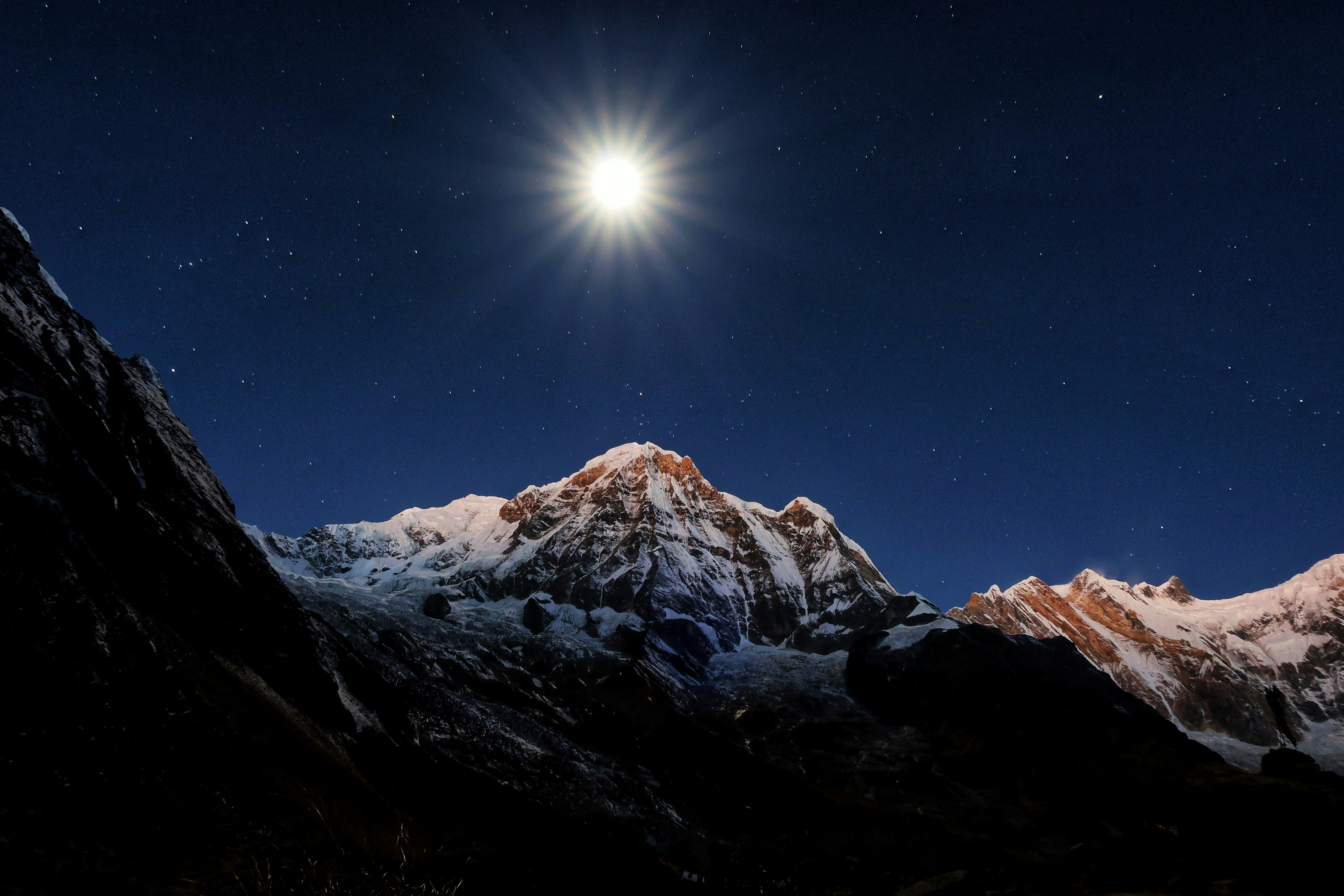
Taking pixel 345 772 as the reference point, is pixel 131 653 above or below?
above

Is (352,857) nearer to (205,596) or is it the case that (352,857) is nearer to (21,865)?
(21,865)

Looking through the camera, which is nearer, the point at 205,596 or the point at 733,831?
the point at 205,596

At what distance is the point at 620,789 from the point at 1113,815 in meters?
78.1

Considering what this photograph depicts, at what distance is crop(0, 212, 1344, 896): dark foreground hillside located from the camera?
24391 millimetres

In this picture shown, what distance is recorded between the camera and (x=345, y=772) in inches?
1572

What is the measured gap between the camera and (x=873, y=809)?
83.6 meters

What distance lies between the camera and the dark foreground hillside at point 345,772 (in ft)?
80.0

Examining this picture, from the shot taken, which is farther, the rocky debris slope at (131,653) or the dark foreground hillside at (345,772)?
the dark foreground hillside at (345,772)

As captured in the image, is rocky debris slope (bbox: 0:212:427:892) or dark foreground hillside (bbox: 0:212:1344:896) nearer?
rocky debris slope (bbox: 0:212:427:892)

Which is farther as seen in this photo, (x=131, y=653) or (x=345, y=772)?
(x=345, y=772)

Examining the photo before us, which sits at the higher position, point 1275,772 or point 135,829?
point 135,829

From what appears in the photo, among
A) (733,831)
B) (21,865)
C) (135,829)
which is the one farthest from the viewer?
(733,831)

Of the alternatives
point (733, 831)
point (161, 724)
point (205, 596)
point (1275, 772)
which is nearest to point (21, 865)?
point (161, 724)

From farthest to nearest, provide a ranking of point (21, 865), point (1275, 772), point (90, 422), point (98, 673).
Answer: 1. point (1275, 772)
2. point (90, 422)
3. point (98, 673)
4. point (21, 865)
